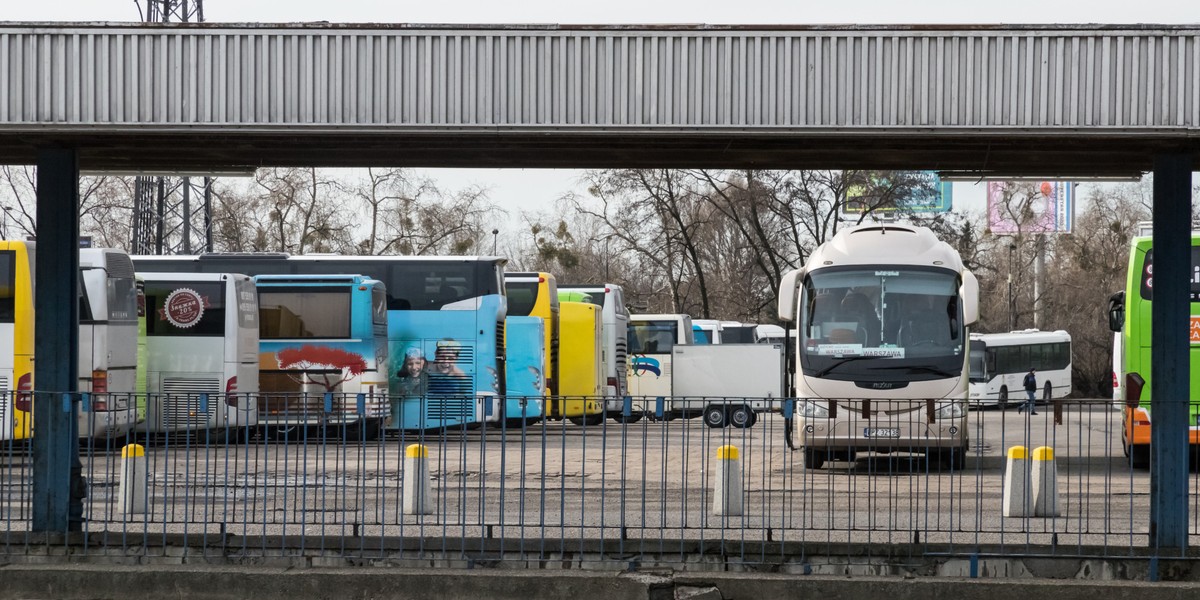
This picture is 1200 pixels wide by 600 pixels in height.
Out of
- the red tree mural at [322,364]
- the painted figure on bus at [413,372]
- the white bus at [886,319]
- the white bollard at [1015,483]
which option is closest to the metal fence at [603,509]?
the white bollard at [1015,483]

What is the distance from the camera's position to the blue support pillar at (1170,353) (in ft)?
32.1

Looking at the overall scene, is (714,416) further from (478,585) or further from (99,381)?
(478,585)

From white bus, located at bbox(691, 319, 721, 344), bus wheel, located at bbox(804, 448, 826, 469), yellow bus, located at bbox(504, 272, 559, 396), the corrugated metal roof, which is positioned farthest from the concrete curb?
white bus, located at bbox(691, 319, 721, 344)

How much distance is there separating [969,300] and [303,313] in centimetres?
1239

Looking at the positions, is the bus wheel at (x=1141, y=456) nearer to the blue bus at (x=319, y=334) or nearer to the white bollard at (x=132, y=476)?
the blue bus at (x=319, y=334)

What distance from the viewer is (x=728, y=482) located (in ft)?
37.3

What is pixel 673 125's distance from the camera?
9.83 meters

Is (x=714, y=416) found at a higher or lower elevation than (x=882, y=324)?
lower

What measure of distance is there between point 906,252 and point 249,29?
1265 cm

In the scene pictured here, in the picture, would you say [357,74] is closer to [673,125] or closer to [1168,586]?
[673,125]

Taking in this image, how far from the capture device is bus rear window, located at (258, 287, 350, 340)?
87.8 feet

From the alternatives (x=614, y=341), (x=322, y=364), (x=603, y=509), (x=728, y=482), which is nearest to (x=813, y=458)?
(x=728, y=482)

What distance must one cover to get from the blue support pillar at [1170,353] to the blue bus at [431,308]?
18162 millimetres

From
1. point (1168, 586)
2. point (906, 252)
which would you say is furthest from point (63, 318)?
point (906, 252)
